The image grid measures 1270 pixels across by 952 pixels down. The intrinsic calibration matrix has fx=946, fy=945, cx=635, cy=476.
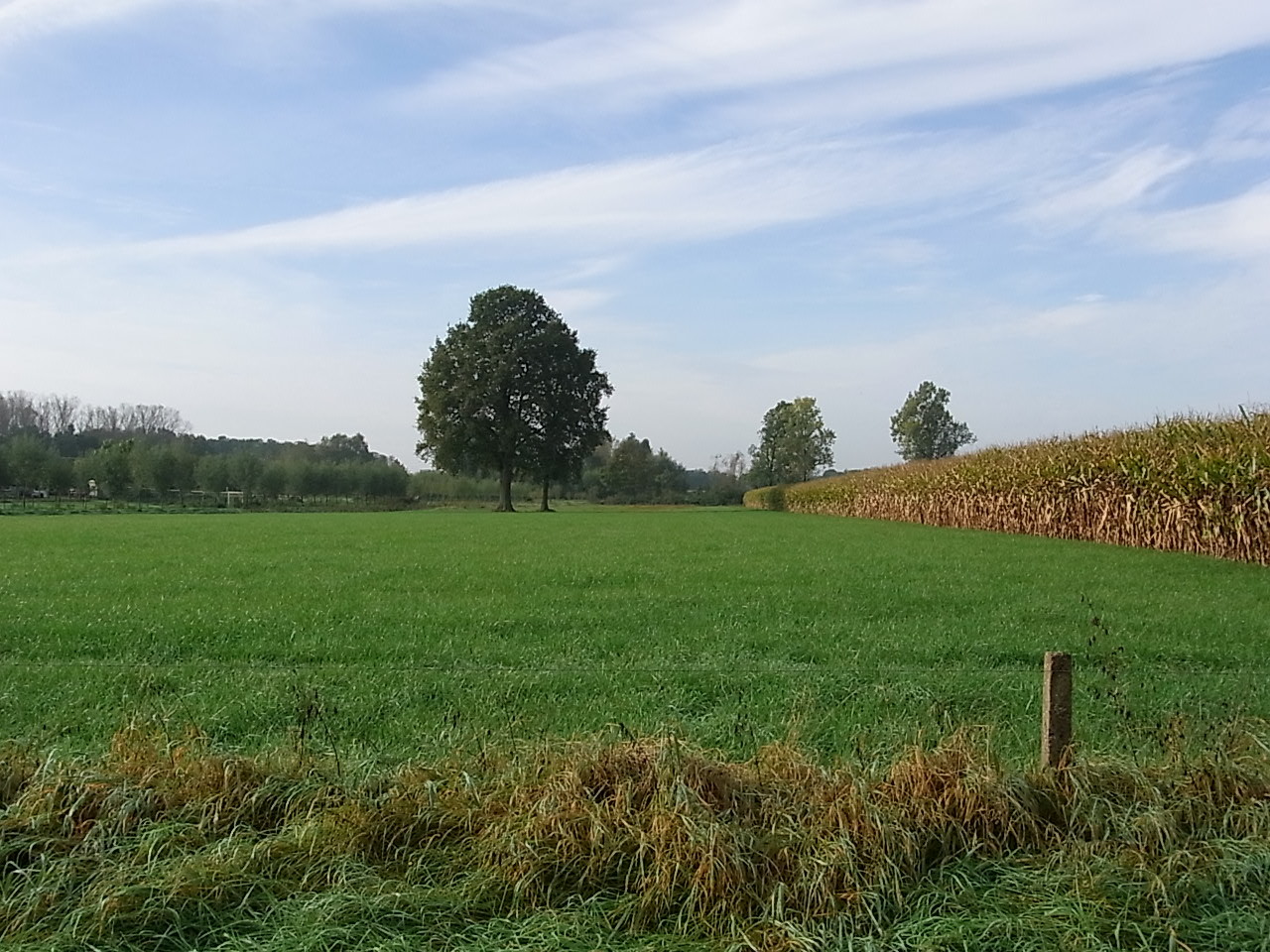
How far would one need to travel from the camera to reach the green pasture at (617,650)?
5094mm

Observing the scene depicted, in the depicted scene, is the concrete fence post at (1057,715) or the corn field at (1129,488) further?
the corn field at (1129,488)

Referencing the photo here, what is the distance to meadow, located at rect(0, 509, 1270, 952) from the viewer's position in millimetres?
2996

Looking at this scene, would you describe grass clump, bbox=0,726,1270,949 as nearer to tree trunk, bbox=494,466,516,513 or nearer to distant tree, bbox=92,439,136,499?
tree trunk, bbox=494,466,516,513

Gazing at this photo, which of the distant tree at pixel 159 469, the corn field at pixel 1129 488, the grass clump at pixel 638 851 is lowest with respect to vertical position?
the grass clump at pixel 638 851

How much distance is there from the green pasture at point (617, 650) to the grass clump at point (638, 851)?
0.53 meters

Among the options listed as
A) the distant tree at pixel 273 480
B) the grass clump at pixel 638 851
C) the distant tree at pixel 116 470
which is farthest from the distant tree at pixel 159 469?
the grass clump at pixel 638 851

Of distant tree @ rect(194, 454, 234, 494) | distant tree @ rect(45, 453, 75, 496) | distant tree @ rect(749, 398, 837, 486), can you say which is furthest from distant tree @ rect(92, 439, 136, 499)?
distant tree @ rect(749, 398, 837, 486)

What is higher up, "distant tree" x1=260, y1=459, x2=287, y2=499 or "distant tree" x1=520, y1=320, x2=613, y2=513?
"distant tree" x1=520, y1=320, x2=613, y2=513

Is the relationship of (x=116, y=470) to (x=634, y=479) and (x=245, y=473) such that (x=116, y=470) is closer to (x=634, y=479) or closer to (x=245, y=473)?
(x=245, y=473)

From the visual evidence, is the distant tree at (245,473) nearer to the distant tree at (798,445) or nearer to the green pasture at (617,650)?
the distant tree at (798,445)

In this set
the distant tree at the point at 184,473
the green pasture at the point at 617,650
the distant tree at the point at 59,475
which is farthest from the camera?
the distant tree at the point at 184,473

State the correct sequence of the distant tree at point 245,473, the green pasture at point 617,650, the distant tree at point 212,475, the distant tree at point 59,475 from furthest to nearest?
the distant tree at point 245,473 → the distant tree at point 212,475 → the distant tree at point 59,475 → the green pasture at point 617,650

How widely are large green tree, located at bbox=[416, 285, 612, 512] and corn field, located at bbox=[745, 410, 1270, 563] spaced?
25.5 metres

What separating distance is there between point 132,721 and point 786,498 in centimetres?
5410
